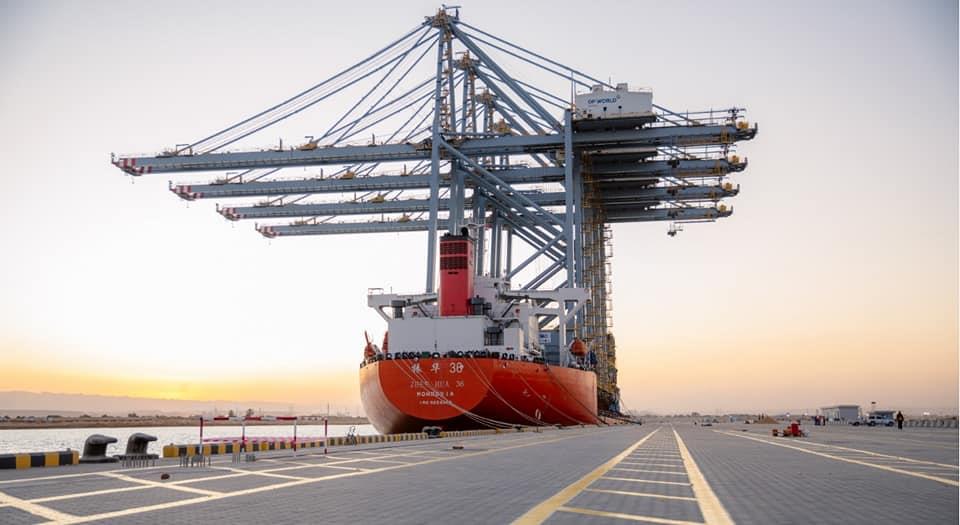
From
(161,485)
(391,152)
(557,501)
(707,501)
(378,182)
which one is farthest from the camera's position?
(378,182)

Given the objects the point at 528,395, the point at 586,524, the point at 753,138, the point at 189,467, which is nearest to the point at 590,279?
the point at 753,138

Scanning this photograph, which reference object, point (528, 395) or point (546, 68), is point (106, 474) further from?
point (546, 68)

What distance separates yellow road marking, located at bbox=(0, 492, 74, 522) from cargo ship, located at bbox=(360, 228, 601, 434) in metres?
27.4

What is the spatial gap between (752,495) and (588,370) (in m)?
43.6

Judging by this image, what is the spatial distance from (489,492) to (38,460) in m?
9.26

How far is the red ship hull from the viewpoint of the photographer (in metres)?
35.7

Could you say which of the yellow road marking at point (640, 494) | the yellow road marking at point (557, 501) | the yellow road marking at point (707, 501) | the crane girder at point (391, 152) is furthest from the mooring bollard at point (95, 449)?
the crane girder at point (391, 152)

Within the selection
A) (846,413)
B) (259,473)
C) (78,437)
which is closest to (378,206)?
(78,437)

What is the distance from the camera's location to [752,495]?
9.35m

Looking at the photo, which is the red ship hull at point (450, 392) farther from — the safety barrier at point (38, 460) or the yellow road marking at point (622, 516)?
the yellow road marking at point (622, 516)

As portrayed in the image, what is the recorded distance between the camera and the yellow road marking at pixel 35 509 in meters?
7.11

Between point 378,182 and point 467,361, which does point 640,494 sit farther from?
point 378,182

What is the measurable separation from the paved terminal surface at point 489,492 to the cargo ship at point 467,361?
20483mm

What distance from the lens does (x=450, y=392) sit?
1409 inches
